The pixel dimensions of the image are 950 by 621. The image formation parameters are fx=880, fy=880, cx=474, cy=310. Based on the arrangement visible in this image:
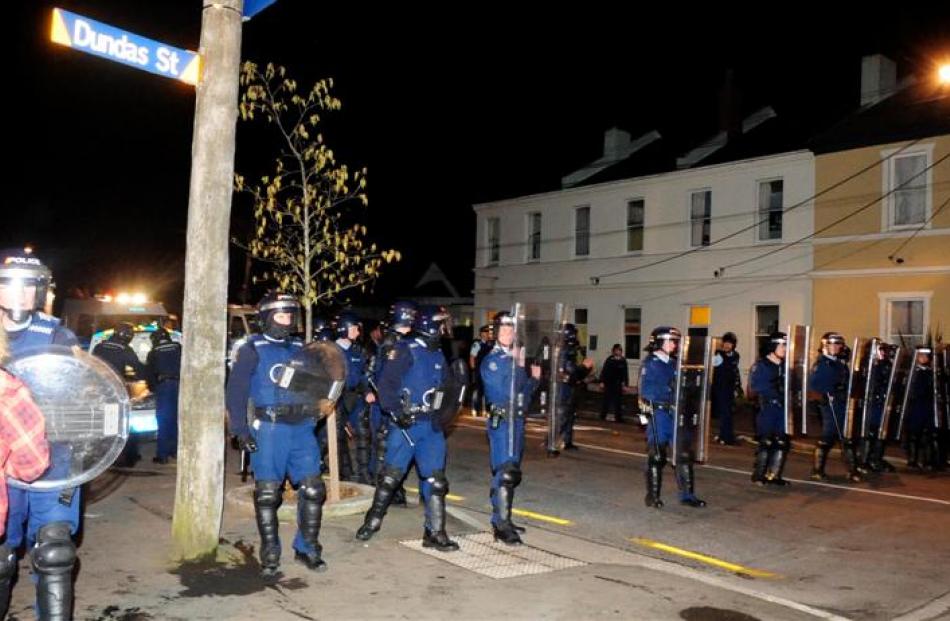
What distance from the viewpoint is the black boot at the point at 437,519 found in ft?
23.8

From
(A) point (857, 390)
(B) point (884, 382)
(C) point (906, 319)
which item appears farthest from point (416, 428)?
(C) point (906, 319)

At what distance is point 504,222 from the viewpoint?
35.1 metres

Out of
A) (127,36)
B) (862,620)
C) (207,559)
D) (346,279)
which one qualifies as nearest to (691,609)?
(862,620)

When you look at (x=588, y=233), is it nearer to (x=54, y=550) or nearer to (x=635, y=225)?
(x=635, y=225)

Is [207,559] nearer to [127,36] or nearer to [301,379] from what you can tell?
[301,379]

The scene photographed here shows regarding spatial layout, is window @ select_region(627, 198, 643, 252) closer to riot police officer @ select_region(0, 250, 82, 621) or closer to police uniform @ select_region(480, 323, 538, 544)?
police uniform @ select_region(480, 323, 538, 544)

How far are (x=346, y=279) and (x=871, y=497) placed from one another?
707cm

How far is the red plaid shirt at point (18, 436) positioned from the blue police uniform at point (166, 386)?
829cm

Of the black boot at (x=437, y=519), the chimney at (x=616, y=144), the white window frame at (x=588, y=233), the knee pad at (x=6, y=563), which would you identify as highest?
Answer: the chimney at (x=616, y=144)

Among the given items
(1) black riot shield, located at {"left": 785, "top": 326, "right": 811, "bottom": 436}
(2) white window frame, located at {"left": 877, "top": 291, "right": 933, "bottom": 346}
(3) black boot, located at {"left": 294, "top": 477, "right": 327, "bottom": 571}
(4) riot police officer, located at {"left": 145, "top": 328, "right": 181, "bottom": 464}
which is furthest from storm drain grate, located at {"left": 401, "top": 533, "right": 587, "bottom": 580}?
(2) white window frame, located at {"left": 877, "top": 291, "right": 933, "bottom": 346}

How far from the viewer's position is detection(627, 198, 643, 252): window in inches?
1193

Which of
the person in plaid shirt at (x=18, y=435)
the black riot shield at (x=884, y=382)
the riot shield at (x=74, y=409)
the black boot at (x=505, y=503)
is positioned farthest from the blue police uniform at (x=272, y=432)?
the black riot shield at (x=884, y=382)

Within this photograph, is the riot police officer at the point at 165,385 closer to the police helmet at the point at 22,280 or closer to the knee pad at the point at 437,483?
the knee pad at the point at 437,483

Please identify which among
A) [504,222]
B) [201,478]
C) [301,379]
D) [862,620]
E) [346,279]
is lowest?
[862,620]
